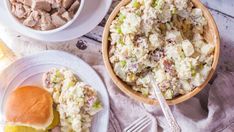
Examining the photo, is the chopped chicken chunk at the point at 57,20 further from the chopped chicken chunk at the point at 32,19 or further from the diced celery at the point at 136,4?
the diced celery at the point at 136,4

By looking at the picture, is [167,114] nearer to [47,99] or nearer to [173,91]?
[173,91]

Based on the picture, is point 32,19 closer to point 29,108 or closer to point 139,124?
point 29,108

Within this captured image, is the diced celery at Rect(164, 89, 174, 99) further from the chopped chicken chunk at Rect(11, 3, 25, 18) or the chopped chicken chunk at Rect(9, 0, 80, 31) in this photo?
the chopped chicken chunk at Rect(11, 3, 25, 18)

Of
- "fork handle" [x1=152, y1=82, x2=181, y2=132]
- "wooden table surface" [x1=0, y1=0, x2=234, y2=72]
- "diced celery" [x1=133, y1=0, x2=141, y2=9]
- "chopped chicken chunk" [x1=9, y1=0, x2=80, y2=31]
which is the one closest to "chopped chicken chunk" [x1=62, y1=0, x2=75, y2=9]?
"chopped chicken chunk" [x1=9, y1=0, x2=80, y2=31]

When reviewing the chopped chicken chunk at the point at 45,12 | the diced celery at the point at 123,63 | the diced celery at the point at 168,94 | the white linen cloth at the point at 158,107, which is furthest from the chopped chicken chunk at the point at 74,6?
the diced celery at the point at 168,94

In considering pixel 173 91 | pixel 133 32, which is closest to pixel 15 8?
pixel 133 32

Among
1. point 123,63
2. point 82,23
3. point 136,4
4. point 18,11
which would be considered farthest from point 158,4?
point 18,11
